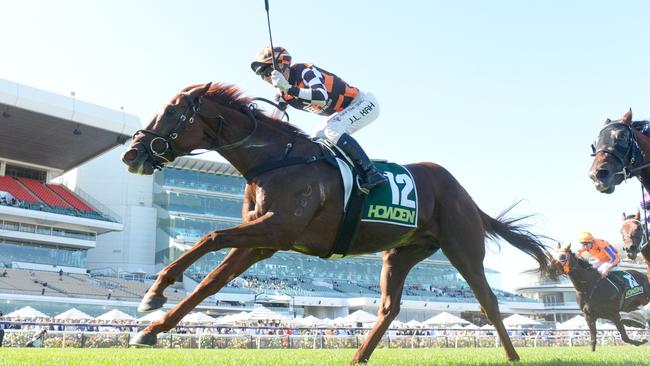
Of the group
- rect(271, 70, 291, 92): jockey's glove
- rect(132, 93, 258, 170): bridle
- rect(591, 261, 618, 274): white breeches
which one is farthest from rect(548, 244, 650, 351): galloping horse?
rect(132, 93, 258, 170): bridle

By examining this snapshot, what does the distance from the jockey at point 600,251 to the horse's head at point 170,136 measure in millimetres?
10922

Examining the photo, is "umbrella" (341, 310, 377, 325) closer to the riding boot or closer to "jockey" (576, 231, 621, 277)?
"jockey" (576, 231, 621, 277)

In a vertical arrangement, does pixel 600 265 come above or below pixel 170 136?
below

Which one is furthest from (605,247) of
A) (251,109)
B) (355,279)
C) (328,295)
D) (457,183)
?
(355,279)

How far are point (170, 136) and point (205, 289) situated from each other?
4.56 feet

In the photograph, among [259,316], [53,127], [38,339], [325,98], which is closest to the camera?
[325,98]

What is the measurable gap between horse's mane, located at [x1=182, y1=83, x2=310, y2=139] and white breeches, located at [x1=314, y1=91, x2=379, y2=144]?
0.24 meters

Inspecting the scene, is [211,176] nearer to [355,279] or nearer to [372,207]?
[355,279]

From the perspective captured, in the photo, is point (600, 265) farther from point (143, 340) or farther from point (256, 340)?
point (143, 340)

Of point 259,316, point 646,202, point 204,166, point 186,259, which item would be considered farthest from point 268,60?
point 204,166

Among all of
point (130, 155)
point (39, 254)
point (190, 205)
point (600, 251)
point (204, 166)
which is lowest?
point (600, 251)

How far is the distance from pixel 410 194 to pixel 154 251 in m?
64.6

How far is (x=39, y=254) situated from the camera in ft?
163

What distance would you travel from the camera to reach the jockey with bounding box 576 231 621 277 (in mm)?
13578
